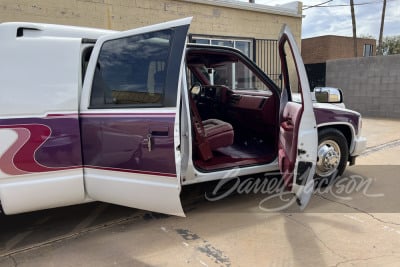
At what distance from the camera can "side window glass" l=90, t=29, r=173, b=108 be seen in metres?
2.99

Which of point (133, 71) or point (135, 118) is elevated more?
point (133, 71)

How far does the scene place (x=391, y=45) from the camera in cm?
3506

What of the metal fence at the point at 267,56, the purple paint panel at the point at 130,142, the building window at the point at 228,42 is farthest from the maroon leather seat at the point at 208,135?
the metal fence at the point at 267,56

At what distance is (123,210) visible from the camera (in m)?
3.98

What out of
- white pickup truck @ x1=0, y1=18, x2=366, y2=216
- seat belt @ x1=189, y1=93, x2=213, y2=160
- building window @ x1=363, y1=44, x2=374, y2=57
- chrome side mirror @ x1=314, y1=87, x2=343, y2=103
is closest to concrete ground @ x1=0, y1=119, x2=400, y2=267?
white pickup truck @ x1=0, y1=18, x2=366, y2=216

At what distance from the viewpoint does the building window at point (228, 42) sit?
11.1m

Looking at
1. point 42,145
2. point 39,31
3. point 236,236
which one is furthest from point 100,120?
point 236,236

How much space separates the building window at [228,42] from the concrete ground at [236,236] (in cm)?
773

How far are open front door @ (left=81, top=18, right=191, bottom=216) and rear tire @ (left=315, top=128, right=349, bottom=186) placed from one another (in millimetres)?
2150

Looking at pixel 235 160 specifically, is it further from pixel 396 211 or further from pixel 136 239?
pixel 396 211

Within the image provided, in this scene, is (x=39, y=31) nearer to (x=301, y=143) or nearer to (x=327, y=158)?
(x=301, y=143)

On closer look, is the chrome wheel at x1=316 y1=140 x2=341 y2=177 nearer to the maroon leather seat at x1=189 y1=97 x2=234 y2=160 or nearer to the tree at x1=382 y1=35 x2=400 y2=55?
the maroon leather seat at x1=189 y1=97 x2=234 y2=160

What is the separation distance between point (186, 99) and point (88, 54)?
99cm

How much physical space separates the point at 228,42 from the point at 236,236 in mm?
9536
